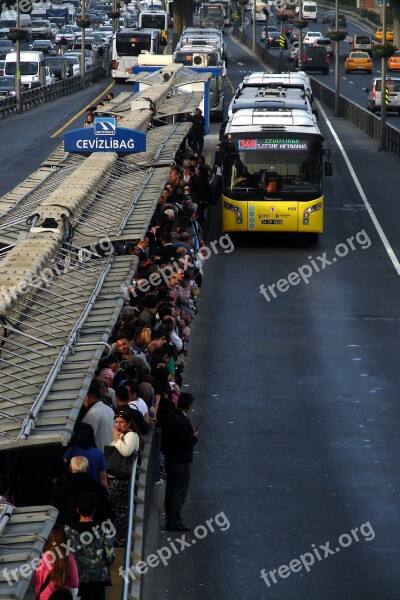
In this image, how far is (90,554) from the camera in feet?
34.4

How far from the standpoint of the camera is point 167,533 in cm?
1509

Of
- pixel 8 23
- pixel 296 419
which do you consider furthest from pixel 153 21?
pixel 296 419

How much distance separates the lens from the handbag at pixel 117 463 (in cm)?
1333

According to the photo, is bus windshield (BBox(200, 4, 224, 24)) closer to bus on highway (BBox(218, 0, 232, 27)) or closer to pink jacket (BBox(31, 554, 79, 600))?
bus on highway (BBox(218, 0, 232, 27))

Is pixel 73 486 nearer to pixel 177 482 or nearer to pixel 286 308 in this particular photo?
pixel 177 482

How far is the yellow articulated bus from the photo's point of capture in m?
34.1

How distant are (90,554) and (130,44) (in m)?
80.6

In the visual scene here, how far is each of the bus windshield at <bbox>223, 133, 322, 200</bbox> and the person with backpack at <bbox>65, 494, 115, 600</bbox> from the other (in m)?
24.0

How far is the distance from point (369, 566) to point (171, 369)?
4759mm

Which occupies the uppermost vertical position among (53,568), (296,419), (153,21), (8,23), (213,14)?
(213,14)

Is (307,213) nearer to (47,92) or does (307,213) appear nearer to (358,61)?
(47,92)

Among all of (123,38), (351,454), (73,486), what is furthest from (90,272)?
(123,38)

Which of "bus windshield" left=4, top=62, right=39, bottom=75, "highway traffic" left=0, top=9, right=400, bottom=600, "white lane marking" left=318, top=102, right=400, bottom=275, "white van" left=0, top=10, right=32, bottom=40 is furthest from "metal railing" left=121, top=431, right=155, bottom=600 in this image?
"white van" left=0, top=10, right=32, bottom=40

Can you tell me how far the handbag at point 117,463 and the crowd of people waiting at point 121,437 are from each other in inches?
1.8
